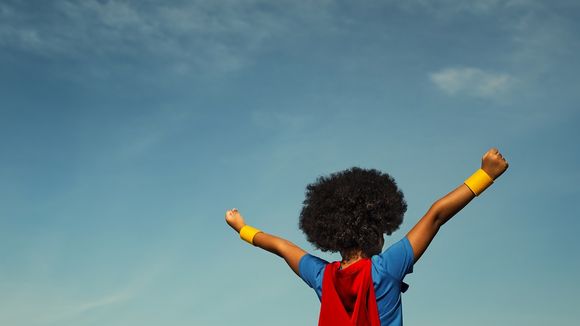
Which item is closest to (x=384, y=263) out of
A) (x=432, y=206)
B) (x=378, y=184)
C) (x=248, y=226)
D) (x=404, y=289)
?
(x=404, y=289)

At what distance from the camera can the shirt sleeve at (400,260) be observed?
5174mm

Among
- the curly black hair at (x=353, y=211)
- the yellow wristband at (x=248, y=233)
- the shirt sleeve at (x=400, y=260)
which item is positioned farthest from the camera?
the yellow wristband at (x=248, y=233)

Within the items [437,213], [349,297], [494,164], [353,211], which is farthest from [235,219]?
[494,164]

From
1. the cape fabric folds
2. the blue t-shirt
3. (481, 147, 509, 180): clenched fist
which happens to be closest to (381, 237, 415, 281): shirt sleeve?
the blue t-shirt

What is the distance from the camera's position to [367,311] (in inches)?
201

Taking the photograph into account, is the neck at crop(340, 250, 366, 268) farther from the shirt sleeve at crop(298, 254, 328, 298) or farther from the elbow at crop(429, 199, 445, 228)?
the elbow at crop(429, 199, 445, 228)

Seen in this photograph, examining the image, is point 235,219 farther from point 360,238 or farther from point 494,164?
point 494,164

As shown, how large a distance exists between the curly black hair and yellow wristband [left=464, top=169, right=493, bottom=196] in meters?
1.12

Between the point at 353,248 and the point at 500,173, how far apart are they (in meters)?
1.52

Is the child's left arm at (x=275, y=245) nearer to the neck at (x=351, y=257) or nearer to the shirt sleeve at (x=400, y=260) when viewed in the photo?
the neck at (x=351, y=257)

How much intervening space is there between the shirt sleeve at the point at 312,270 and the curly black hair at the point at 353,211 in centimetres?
33

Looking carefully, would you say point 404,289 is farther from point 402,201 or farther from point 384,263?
point 402,201

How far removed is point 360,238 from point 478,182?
1.27m

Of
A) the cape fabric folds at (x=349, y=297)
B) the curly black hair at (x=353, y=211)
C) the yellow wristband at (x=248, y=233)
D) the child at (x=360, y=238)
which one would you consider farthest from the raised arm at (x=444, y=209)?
the yellow wristband at (x=248, y=233)
